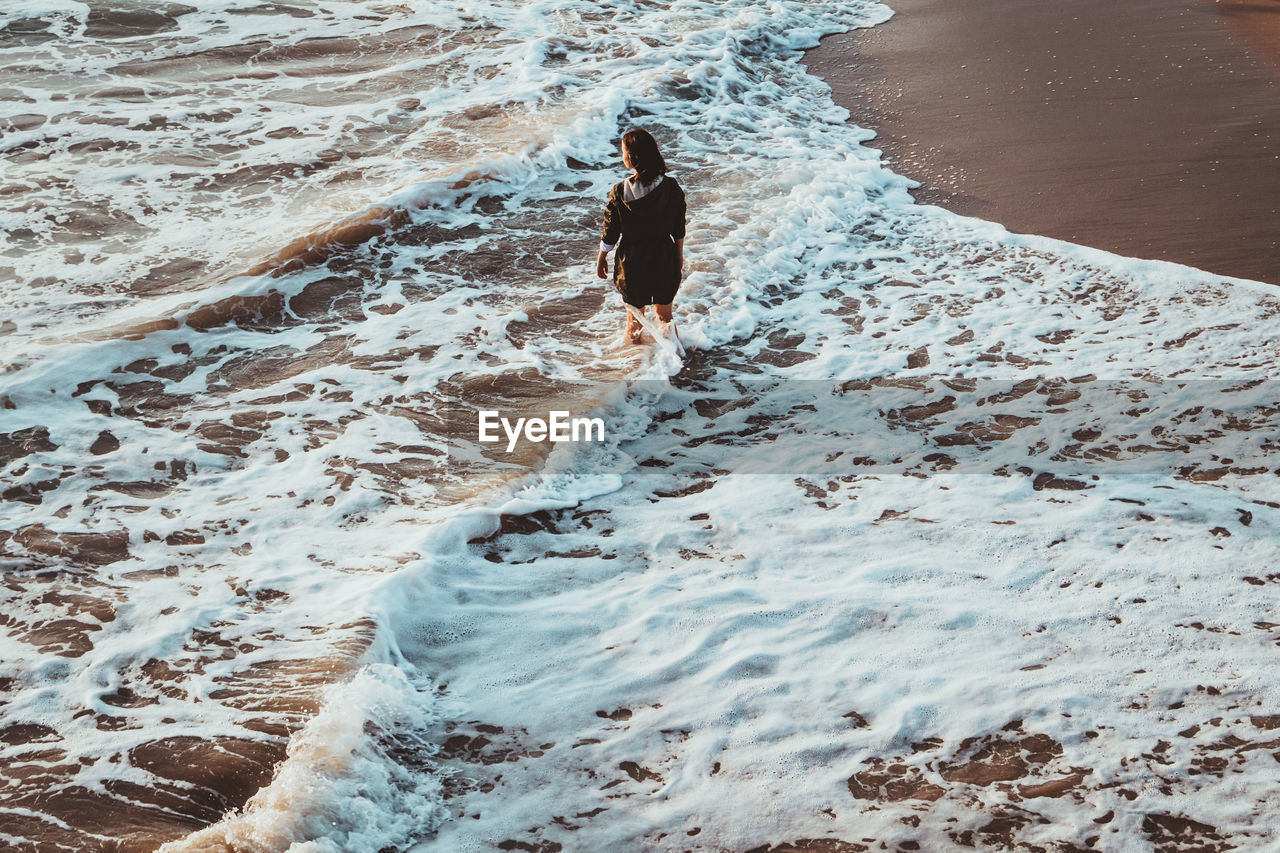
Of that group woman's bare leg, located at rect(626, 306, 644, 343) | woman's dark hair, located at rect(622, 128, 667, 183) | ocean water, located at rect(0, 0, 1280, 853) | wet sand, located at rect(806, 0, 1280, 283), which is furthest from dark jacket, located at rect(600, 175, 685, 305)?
wet sand, located at rect(806, 0, 1280, 283)

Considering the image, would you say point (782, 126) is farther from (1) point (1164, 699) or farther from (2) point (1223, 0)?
(1) point (1164, 699)

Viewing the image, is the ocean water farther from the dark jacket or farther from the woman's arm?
the woman's arm

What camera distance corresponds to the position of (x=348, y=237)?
8.44 meters

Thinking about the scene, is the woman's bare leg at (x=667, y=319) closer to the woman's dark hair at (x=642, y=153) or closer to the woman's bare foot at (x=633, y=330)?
the woman's bare foot at (x=633, y=330)

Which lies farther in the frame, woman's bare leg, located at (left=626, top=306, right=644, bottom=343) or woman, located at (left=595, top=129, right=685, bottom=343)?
woman's bare leg, located at (left=626, top=306, right=644, bottom=343)

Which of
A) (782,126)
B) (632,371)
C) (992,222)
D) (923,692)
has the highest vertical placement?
(782,126)

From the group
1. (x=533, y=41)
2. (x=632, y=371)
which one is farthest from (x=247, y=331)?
(x=533, y=41)

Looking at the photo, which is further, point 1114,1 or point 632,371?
point 1114,1

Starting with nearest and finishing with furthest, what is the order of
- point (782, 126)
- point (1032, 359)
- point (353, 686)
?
point (353, 686) → point (1032, 359) → point (782, 126)

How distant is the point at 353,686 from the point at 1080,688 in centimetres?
308

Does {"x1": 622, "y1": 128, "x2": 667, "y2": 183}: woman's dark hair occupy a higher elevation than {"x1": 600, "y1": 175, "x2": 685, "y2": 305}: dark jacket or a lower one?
higher

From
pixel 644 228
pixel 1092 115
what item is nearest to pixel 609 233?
pixel 644 228

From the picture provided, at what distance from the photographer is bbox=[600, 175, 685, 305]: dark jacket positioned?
607cm

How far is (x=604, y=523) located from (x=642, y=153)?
95.2 inches
